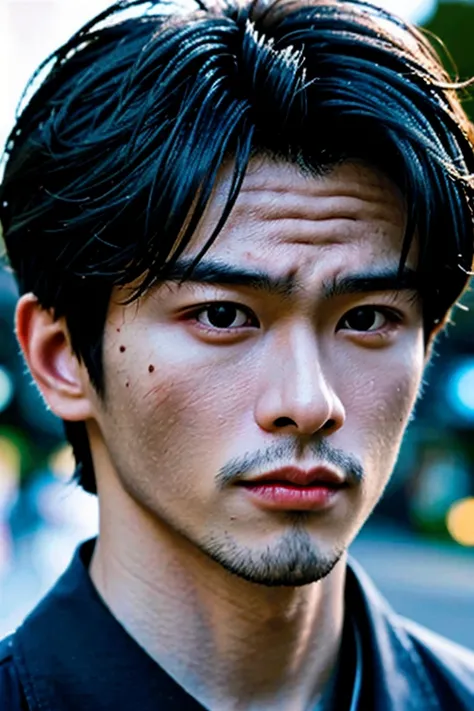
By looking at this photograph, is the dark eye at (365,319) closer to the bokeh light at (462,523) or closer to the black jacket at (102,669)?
the black jacket at (102,669)

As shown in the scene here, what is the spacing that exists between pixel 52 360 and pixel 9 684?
2.13 ft

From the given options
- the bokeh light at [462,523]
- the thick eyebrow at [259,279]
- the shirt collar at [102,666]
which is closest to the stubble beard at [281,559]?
the shirt collar at [102,666]

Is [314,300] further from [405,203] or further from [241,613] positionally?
[241,613]

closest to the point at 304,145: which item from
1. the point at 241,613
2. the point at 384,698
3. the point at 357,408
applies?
the point at 357,408

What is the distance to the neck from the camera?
2.17 metres

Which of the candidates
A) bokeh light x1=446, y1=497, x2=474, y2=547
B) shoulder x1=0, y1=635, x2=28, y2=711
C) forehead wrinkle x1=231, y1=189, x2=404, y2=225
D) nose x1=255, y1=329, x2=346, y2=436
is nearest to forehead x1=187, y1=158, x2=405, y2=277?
forehead wrinkle x1=231, y1=189, x2=404, y2=225

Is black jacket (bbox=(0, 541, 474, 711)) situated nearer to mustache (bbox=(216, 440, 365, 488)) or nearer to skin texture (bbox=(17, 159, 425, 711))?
skin texture (bbox=(17, 159, 425, 711))

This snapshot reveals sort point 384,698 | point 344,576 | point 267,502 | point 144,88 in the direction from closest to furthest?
point 267,502 → point 144,88 → point 384,698 → point 344,576

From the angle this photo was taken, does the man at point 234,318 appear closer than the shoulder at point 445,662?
Yes

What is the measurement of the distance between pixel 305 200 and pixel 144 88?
1.25 feet

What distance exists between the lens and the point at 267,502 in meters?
2.00

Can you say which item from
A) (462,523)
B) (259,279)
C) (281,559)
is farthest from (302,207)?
(462,523)

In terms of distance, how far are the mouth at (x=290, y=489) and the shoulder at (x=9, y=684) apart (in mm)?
582

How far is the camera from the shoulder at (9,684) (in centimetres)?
208
